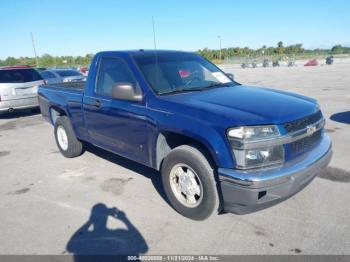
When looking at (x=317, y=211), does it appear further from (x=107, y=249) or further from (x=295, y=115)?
(x=107, y=249)

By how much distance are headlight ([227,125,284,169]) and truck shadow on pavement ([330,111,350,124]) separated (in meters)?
5.79

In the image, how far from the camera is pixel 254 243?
3209 millimetres

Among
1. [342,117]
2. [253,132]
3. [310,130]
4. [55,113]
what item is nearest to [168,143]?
[253,132]

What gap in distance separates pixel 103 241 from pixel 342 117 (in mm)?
7425

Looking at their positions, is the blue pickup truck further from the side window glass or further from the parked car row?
the parked car row

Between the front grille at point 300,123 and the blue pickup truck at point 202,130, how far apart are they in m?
0.01

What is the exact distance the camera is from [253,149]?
3074 millimetres

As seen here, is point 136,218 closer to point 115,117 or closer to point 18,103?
point 115,117

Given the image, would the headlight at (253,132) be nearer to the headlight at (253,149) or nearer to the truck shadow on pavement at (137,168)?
the headlight at (253,149)

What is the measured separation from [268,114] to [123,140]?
2.11 meters

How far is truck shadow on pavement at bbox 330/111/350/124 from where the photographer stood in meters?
8.05

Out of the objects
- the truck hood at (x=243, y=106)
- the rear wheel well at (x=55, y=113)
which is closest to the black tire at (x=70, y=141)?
the rear wheel well at (x=55, y=113)

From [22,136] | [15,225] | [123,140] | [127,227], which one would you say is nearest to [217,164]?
[127,227]

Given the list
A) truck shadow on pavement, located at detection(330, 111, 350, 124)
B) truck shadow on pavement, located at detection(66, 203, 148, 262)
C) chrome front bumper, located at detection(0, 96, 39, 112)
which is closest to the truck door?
truck shadow on pavement, located at detection(66, 203, 148, 262)
